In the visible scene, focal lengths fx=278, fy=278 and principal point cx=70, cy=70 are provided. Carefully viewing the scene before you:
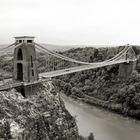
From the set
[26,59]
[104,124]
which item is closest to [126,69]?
[104,124]

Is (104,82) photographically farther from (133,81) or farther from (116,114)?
(116,114)

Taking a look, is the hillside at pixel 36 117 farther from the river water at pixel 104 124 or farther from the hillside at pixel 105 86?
the hillside at pixel 105 86

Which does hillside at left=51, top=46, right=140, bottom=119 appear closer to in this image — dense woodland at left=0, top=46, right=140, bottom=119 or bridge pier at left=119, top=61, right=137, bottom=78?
dense woodland at left=0, top=46, right=140, bottom=119

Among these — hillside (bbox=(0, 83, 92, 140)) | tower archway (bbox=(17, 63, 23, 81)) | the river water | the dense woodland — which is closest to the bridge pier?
the dense woodland

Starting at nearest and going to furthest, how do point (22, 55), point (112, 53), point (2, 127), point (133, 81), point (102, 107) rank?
point (2, 127), point (22, 55), point (102, 107), point (133, 81), point (112, 53)

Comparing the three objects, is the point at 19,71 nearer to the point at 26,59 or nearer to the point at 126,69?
the point at 26,59

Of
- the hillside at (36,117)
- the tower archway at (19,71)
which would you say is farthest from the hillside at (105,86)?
the tower archway at (19,71)

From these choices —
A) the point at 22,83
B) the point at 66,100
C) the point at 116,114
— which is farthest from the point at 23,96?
the point at 66,100
